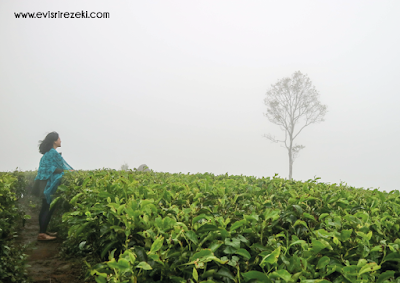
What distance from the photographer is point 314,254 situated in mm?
1535

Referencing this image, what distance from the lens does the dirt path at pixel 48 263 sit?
4195 mm

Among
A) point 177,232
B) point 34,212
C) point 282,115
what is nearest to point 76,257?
point 177,232

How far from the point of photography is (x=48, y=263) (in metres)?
4.95

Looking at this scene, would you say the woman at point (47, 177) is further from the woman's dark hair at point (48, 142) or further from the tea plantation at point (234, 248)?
the tea plantation at point (234, 248)

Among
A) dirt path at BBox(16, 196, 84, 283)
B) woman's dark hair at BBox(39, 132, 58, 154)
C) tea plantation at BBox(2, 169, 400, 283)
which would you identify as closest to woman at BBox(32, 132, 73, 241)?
woman's dark hair at BBox(39, 132, 58, 154)

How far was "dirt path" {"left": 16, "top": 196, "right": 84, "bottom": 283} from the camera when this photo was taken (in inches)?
165

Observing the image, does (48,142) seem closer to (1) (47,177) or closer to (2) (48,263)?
(1) (47,177)

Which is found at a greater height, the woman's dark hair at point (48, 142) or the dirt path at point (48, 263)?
the woman's dark hair at point (48, 142)

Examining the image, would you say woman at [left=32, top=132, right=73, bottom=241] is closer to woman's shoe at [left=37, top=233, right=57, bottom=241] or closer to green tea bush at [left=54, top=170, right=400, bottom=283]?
woman's shoe at [left=37, top=233, right=57, bottom=241]

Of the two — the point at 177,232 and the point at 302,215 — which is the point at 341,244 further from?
the point at 177,232

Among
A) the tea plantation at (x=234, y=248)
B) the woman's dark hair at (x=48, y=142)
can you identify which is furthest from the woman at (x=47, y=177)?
the tea plantation at (x=234, y=248)

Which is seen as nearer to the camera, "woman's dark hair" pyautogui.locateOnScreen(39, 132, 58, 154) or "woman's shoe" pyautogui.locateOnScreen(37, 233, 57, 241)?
"woman's shoe" pyautogui.locateOnScreen(37, 233, 57, 241)

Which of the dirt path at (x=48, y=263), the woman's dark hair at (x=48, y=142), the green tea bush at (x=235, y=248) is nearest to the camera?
the green tea bush at (x=235, y=248)

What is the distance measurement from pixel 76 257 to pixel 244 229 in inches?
181
